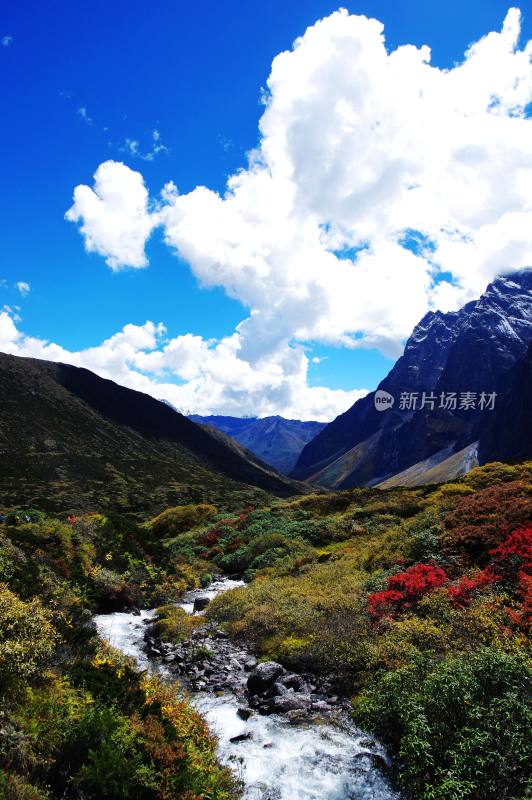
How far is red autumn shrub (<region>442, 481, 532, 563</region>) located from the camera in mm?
22000

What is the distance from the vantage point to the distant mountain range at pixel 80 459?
91.9 m

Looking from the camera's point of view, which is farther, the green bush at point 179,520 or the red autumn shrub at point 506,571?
the green bush at point 179,520

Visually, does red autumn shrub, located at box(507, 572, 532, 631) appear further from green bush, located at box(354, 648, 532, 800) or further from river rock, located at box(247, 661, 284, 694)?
river rock, located at box(247, 661, 284, 694)

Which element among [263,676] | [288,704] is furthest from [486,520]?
[288,704]

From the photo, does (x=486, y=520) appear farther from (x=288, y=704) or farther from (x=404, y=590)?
(x=288, y=704)

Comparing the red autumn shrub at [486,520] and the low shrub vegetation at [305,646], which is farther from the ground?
the red autumn shrub at [486,520]

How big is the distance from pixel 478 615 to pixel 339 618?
16.9ft

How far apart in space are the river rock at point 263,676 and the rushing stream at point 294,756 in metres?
0.73

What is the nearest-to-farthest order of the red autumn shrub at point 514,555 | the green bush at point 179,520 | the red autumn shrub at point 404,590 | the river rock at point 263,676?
the river rock at point 263,676 < the red autumn shrub at point 404,590 < the red autumn shrub at point 514,555 < the green bush at point 179,520

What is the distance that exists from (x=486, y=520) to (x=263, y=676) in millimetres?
15711

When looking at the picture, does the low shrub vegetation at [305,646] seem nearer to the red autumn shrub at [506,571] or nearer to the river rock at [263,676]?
the red autumn shrub at [506,571]

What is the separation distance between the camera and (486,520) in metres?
24.4

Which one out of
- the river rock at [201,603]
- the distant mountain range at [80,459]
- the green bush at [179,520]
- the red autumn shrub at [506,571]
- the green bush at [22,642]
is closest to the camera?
the green bush at [22,642]

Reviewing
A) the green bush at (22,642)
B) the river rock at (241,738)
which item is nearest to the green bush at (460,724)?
the river rock at (241,738)
